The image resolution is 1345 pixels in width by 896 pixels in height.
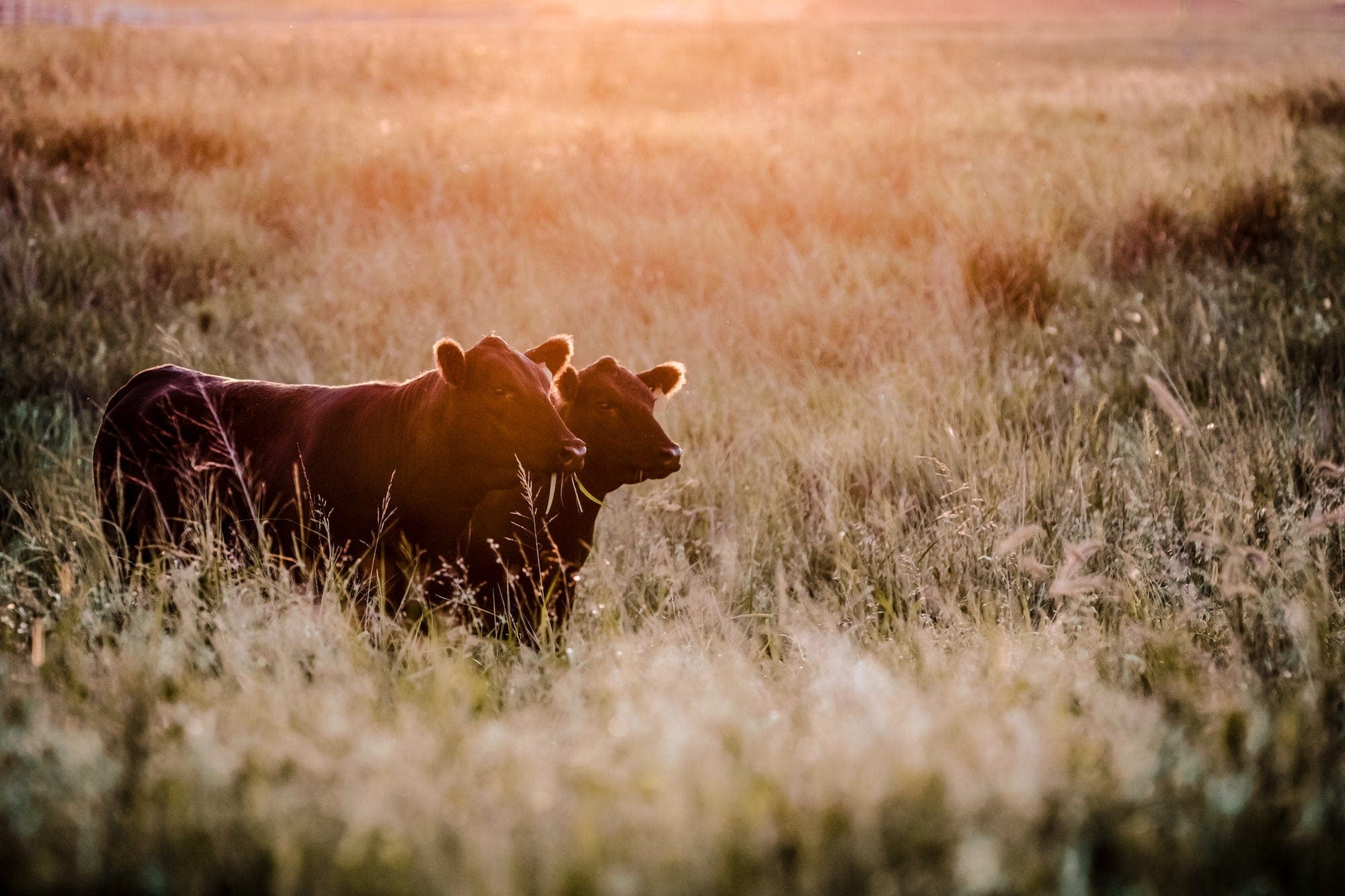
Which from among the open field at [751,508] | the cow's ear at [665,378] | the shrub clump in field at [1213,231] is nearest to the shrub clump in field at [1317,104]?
the open field at [751,508]

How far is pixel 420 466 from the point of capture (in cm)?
364

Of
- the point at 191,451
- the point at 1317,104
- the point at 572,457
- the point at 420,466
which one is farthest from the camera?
the point at 1317,104

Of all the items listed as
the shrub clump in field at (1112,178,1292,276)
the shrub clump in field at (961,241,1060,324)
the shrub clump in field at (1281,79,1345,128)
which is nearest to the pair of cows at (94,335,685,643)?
the shrub clump in field at (961,241,1060,324)

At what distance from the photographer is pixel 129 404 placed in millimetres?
4125

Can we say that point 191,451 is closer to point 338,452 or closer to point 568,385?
point 338,452

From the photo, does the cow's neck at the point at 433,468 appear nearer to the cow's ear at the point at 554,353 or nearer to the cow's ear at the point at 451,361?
the cow's ear at the point at 451,361

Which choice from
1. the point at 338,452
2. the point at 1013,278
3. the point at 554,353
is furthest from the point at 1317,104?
the point at 338,452

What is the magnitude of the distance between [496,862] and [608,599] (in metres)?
2.28

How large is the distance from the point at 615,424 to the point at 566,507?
34 cm

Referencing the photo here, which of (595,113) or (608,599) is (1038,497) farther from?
(595,113)

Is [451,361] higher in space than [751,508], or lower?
higher

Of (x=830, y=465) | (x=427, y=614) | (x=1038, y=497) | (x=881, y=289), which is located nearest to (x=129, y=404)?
(x=427, y=614)

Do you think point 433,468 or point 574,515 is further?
point 574,515

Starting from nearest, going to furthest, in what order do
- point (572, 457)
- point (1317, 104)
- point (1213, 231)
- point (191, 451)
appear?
point (572, 457)
point (191, 451)
point (1213, 231)
point (1317, 104)
